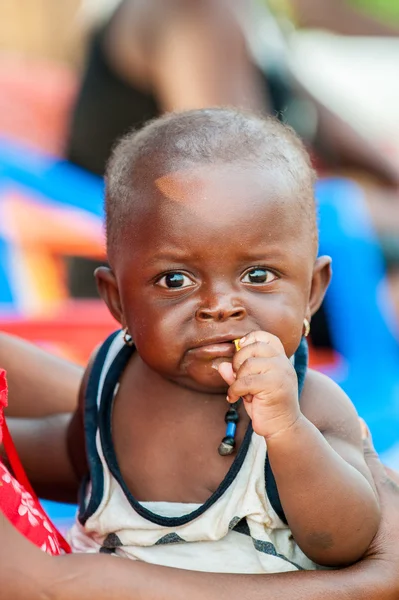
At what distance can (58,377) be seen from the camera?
1.76 m

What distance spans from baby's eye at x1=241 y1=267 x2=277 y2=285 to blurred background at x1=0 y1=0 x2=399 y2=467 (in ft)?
5.51

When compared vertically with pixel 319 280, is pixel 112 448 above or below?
A: below

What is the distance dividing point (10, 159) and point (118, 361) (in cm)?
241

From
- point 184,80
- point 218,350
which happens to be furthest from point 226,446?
point 184,80

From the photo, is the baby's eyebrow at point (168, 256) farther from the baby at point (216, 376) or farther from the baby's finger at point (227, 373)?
the baby's finger at point (227, 373)

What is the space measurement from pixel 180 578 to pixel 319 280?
1.92 ft

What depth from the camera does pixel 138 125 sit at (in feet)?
12.8

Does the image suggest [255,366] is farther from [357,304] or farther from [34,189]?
[34,189]

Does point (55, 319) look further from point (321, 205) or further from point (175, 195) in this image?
point (175, 195)

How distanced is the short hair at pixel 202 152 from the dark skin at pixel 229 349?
0.07ft

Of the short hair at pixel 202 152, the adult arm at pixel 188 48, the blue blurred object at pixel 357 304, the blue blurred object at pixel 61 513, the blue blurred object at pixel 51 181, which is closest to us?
the short hair at pixel 202 152

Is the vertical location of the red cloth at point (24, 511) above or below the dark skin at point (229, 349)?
below

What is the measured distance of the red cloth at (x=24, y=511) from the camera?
1.24 m

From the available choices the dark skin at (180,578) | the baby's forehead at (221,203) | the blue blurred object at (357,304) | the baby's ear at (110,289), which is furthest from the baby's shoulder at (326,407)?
the blue blurred object at (357,304)
